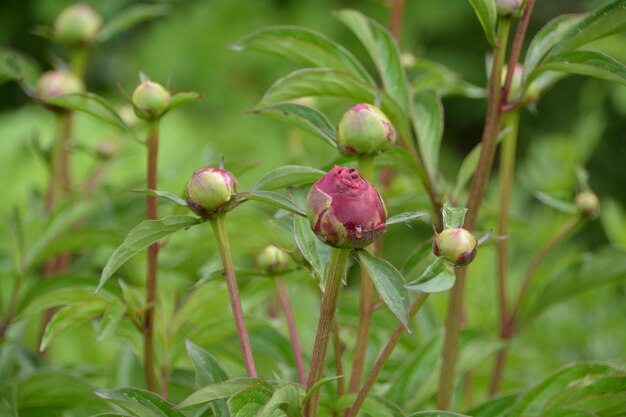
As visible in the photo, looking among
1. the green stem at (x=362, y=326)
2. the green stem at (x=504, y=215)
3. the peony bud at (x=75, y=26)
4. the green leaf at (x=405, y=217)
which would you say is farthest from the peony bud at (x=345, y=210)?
the peony bud at (x=75, y=26)

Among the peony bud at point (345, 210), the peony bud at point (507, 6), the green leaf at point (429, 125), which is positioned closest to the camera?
the peony bud at point (345, 210)

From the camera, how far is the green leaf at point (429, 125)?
0.61 m

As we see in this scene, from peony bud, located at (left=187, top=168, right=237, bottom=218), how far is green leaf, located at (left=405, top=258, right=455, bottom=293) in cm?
11

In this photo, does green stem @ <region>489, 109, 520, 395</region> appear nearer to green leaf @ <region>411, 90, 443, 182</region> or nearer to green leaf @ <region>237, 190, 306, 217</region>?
green leaf @ <region>411, 90, 443, 182</region>

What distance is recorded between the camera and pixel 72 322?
50 centimetres

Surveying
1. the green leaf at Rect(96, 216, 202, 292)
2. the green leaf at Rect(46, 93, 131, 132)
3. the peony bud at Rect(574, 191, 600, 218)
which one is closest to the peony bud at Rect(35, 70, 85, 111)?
the green leaf at Rect(46, 93, 131, 132)

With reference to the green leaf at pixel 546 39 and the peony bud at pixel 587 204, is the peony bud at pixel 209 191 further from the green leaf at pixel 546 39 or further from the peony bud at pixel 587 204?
the peony bud at pixel 587 204

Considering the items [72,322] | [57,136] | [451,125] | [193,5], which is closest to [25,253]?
[57,136]

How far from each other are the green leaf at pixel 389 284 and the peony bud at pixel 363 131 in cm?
8

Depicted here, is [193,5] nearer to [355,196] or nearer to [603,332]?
[603,332]

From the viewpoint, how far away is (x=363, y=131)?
466mm

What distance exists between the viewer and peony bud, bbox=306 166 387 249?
15.4 inches

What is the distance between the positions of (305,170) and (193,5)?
231cm

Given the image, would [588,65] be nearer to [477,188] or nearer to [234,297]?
[477,188]
